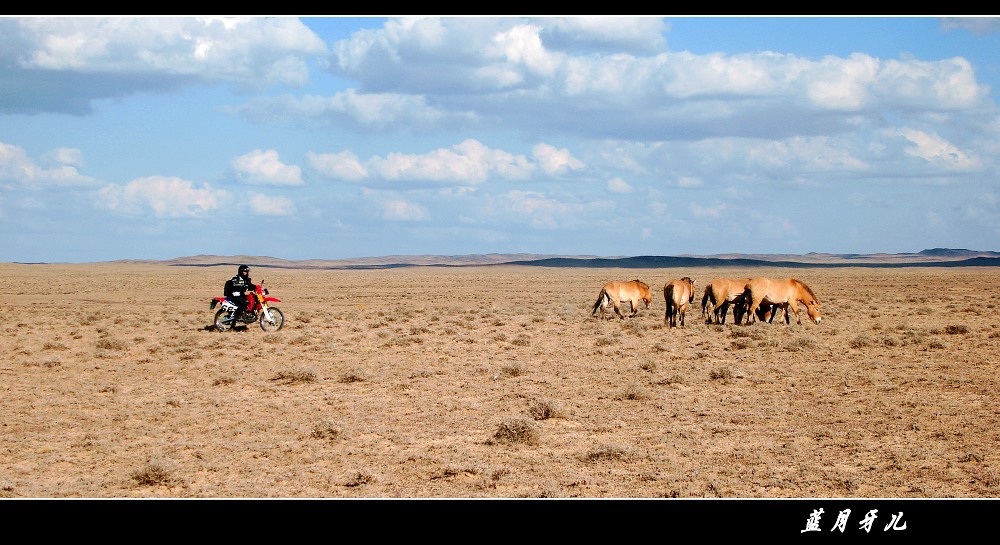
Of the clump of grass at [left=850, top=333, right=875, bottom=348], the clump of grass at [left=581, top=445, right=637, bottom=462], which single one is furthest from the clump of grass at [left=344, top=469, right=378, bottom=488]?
the clump of grass at [left=850, top=333, right=875, bottom=348]

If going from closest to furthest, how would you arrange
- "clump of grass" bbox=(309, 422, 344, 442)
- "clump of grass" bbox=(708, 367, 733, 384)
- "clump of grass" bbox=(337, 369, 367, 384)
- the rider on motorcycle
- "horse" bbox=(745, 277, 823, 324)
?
"clump of grass" bbox=(309, 422, 344, 442)
"clump of grass" bbox=(708, 367, 733, 384)
"clump of grass" bbox=(337, 369, 367, 384)
the rider on motorcycle
"horse" bbox=(745, 277, 823, 324)

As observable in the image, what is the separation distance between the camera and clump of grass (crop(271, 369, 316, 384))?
1571 cm

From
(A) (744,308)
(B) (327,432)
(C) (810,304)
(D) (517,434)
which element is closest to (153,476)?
(B) (327,432)

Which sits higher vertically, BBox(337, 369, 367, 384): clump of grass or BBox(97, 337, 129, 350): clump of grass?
BBox(97, 337, 129, 350): clump of grass

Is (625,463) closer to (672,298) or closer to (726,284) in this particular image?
(672,298)

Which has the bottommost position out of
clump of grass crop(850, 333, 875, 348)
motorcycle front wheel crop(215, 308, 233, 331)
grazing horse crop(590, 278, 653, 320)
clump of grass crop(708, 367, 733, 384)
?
clump of grass crop(708, 367, 733, 384)

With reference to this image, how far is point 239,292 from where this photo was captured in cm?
2397

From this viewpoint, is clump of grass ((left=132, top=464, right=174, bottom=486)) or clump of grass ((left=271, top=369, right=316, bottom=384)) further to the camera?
clump of grass ((left=271, top=369, right=316, bottom=384))

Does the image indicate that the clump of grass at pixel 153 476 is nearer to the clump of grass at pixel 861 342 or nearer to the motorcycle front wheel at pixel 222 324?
the motorcycle front wheel at pixel 222 324

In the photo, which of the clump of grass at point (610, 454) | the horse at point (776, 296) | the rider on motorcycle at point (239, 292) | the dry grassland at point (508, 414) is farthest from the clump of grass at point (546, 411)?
the horse at point (776, 296)

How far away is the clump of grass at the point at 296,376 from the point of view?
1571cm

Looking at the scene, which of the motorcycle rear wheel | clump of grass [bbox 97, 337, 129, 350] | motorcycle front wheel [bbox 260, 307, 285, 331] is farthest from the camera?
motorcycle front wheel [bbox 260, 307, 285, 331]

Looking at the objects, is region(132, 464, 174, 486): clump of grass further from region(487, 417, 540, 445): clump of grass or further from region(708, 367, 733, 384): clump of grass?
region(708, 367, 733, 384): clump of grass

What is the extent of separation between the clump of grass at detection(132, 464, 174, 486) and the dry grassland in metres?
0.02
